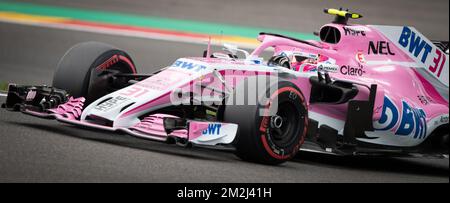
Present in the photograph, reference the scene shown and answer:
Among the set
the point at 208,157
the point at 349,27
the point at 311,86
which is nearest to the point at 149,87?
the point at 208,157

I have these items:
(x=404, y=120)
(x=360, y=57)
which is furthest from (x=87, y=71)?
(x=404, y=120)

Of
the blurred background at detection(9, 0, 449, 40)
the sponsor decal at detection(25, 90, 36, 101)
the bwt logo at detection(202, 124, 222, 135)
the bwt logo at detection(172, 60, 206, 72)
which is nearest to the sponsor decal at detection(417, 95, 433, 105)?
the bwt logo at detection(172, 60, 206, 72)

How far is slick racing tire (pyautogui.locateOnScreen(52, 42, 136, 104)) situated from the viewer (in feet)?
33.6

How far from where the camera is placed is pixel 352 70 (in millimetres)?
10547

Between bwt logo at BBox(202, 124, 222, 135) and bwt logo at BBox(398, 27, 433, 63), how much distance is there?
9.84 ft

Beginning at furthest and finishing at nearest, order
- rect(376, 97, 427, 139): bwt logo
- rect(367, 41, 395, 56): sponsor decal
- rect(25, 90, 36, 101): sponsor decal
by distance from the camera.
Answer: rect(367, 41, 395, 56): sponsor decal < rect(376, 97, 427, 139): bwt logo < rect(25, 90, 36, 101): sponsor decal

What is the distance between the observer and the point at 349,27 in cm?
1070

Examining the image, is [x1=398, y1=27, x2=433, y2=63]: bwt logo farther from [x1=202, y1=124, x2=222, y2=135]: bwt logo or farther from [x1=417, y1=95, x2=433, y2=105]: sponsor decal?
[x1=202, y1=124, x2=222, y2=135]: bwt logo

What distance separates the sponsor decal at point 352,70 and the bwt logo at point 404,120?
455 millimetres

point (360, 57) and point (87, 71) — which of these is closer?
point (87, 71)

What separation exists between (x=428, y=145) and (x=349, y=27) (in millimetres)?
1526

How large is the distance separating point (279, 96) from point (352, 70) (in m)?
1.73

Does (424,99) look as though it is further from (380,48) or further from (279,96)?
(279,96)

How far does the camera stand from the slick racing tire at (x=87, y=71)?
10.2 meters
